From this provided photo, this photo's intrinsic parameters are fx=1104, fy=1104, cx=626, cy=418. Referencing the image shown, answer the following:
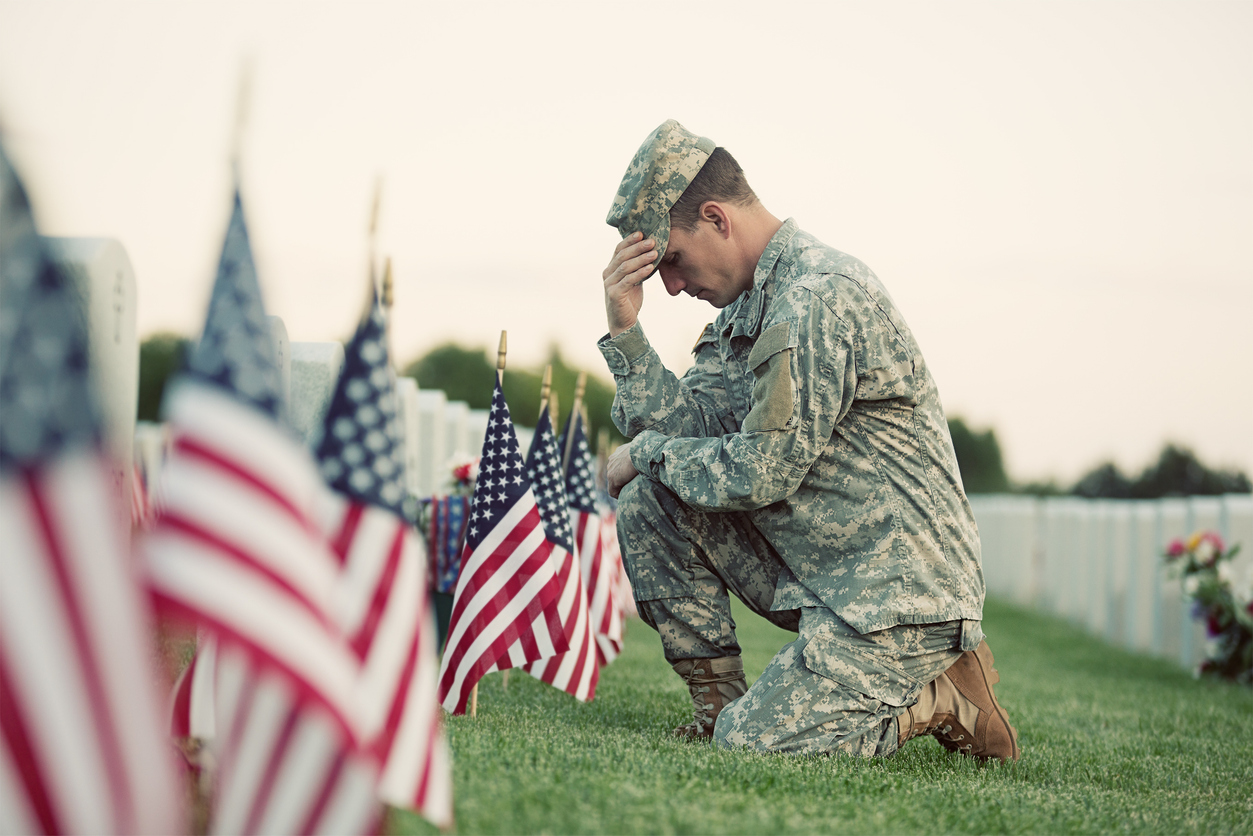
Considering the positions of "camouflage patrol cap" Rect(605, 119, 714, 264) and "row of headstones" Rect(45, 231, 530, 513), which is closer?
"row of headstones" Rect(45, 231, 530, 513)

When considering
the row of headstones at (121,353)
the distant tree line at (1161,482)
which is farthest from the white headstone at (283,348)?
the distant tree line at (1161,482)

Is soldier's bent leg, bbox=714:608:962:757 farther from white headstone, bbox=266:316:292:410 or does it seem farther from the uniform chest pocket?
white headstone, bbox=266:316:292:410

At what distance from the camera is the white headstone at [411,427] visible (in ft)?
27.9

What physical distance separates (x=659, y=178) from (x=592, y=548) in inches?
129

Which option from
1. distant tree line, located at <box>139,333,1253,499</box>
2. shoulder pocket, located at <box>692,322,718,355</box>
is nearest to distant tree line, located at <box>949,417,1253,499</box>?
distant tree line, located at <box>139,333,1253,499</box>

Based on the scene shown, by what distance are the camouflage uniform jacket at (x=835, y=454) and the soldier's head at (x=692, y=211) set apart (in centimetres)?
12

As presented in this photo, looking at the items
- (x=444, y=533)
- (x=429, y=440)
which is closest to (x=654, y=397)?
(x=444, y=533)

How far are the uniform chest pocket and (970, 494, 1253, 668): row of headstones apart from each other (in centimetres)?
714

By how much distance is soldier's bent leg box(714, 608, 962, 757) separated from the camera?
11.4 feet

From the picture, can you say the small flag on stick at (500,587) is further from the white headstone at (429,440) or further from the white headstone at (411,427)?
the white headstone at (429,440)

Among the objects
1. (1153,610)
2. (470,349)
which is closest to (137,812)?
(1153,610)

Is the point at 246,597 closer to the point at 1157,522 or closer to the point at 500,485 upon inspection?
the point at 500,485

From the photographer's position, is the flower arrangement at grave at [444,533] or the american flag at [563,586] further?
the flower arrangement at grave at [444,533]

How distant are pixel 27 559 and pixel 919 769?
2.80m
